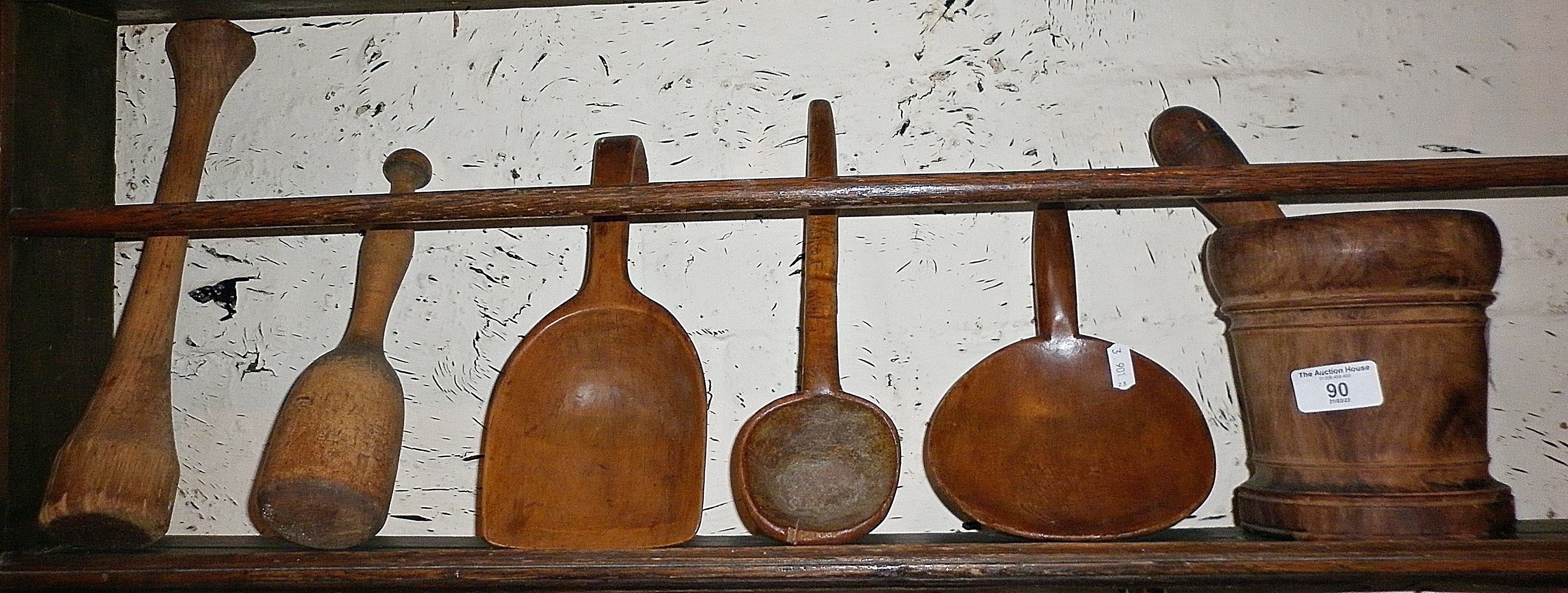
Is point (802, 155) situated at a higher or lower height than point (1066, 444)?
higher

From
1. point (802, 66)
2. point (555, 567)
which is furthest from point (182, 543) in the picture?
point (802, 66)

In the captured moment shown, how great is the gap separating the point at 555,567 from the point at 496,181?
37cm

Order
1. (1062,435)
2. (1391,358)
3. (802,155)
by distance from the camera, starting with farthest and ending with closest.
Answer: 1. (802,155)
2. (1062,435)
3. (1391,358)

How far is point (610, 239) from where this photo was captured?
2.63ft

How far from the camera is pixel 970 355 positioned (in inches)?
34.7

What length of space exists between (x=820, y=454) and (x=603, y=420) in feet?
0.55

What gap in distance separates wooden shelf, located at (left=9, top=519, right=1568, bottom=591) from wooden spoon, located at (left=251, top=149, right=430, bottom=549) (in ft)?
0.09

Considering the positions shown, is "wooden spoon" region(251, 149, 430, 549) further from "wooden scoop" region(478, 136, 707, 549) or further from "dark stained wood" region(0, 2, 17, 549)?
"dark stained wood" region(0, 2, 17, 549)

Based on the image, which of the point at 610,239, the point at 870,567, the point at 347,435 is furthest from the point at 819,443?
the point at 347,435

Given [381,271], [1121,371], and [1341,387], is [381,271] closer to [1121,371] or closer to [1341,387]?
[1121,371]

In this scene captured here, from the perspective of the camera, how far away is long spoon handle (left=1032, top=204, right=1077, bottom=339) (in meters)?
0.81

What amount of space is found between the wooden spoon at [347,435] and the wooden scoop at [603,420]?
0.08 metres

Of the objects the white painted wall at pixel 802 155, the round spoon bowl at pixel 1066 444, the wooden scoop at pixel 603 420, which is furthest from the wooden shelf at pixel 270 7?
the round spoon bowl at pixel 1066 444

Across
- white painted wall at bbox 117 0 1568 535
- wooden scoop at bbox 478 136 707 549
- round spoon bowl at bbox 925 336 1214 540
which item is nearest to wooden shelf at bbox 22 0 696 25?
white painted wall at bbox 117 0 1568 535
